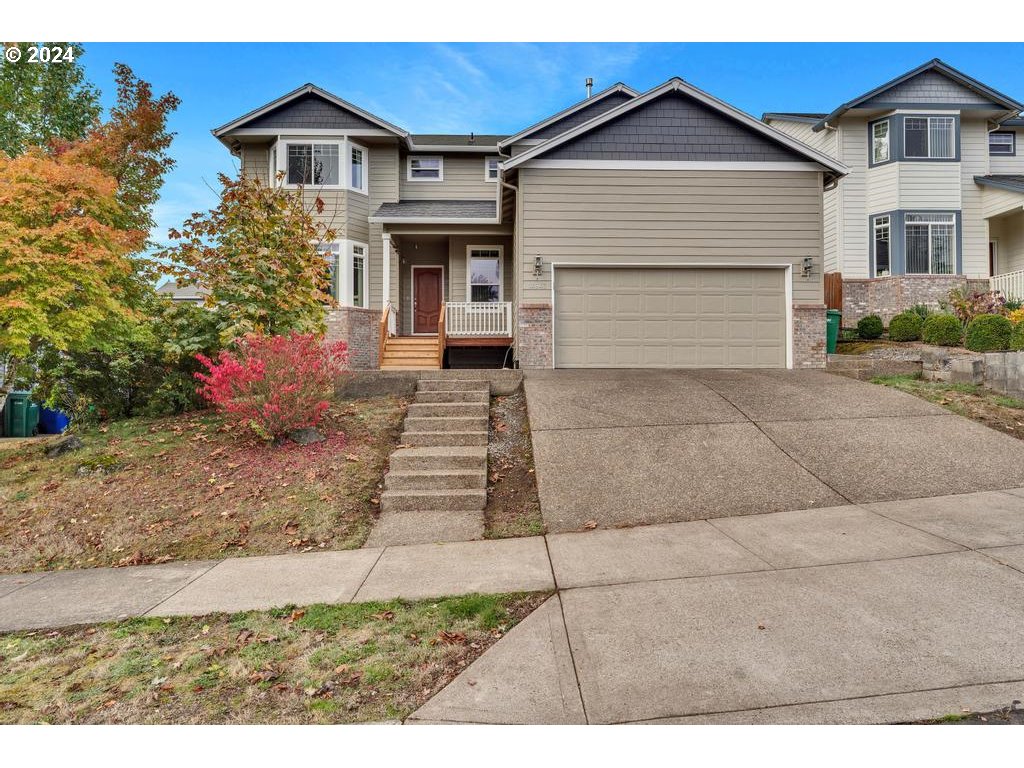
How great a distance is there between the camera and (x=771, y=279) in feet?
37.9

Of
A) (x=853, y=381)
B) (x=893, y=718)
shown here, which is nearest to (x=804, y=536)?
(x=893, y=718)

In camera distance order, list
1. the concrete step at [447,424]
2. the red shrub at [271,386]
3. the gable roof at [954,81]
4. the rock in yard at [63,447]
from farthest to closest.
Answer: the gable roof at [954,81]
the concrete step at [447,424]
the rock in yard at [63,447]
the red shrub at [271,386]

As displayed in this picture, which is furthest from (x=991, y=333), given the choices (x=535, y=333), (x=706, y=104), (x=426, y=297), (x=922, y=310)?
(x=426, y=297)

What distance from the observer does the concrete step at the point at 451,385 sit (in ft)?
29.4

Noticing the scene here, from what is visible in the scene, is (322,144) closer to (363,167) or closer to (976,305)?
(363,167)

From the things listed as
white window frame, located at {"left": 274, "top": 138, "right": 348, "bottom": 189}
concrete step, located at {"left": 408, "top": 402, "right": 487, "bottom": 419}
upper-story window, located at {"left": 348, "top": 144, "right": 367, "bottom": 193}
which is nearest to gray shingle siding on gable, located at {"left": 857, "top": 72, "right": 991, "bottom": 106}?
upper-story window, located at {"left": 348, "top": 144, "right": 367, "bottom": 193}

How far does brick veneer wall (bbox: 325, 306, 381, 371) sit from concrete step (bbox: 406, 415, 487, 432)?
6.70 meters

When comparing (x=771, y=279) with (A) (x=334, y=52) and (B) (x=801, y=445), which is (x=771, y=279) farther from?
(A) (x=334, y=52)

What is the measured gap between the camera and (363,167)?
15.3 metres

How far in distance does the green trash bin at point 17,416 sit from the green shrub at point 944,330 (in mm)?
21729

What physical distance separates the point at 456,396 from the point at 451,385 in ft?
1.71

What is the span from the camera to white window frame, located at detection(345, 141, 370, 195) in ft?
48.5

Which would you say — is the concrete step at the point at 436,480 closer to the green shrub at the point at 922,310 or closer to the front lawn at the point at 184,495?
the front lawn at the point at 184,495

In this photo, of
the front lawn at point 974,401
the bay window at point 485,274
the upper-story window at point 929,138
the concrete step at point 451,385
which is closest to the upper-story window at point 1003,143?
the upper-story window at point 929,138
